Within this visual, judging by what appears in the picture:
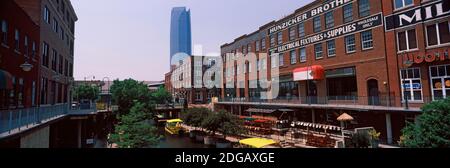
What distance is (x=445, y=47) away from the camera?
21016 millimetres

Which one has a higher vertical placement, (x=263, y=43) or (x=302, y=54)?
(x=263, y=43)

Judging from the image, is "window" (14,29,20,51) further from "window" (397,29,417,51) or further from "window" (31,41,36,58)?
"window" (397,29,417,51)

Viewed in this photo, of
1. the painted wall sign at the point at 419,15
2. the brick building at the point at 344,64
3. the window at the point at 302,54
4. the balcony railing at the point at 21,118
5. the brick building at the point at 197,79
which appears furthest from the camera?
the brick building at the point at 197,79

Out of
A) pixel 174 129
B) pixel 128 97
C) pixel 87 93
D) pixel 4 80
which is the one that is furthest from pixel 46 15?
pixel 87 93

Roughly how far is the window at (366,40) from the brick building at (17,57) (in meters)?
28.4

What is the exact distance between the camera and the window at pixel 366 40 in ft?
88.2

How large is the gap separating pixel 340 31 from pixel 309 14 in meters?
5.68

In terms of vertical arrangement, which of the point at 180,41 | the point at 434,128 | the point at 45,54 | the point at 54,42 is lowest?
the point at 434,128

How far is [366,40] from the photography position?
27328mm

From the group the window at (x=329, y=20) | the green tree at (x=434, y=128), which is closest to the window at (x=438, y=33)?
the green tree at (x=434, y=128)

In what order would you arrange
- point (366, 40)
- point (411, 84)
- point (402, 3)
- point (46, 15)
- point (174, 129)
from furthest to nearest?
point (174, 129) → point (366, 40) → point (46, 15) → point (402, 3) → point (411, 84)

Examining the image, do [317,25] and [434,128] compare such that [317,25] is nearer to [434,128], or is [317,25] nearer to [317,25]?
[317,25]

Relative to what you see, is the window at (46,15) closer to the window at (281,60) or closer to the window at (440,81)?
the window at (281,60)
